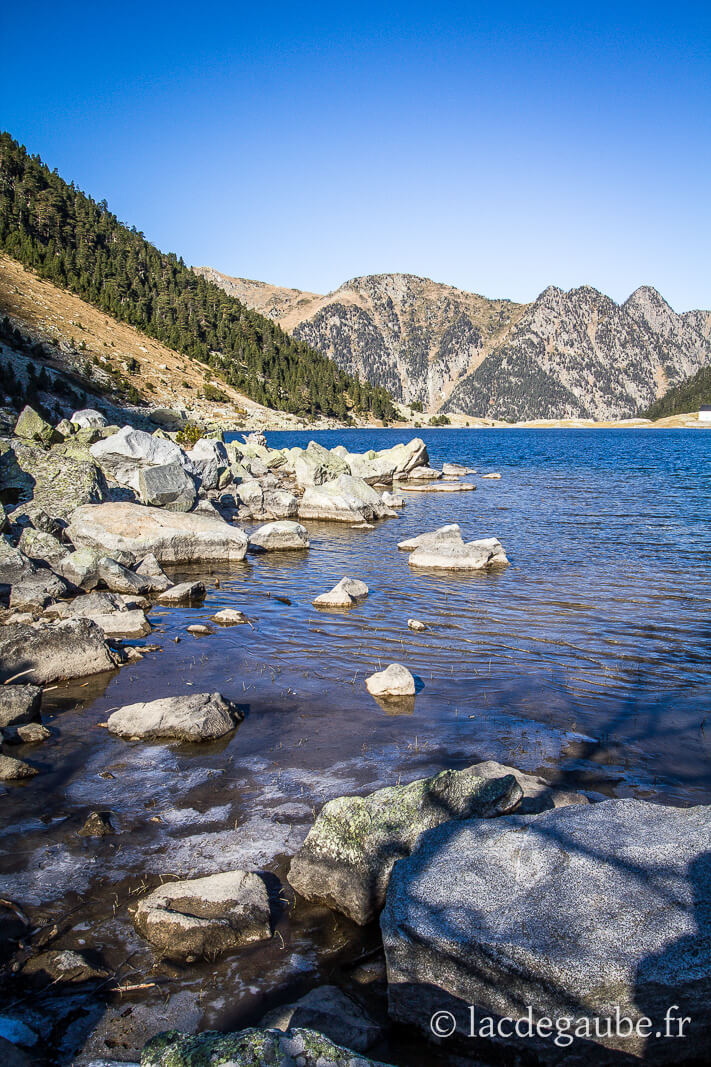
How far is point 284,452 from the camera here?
49938 millimetres

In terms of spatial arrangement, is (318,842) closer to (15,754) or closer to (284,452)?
(15,754)

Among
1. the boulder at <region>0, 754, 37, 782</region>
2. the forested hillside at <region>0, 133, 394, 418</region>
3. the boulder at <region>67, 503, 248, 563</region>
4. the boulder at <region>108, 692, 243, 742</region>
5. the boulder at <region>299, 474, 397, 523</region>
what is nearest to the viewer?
the boulder at <region>0, 754, 37, 782</region>

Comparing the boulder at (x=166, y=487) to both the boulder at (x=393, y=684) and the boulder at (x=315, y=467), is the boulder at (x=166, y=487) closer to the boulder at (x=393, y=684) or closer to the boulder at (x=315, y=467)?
the boulder at (x=393, y=684)

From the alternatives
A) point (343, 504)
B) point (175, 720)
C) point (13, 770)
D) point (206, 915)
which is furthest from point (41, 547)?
point (343, 504)

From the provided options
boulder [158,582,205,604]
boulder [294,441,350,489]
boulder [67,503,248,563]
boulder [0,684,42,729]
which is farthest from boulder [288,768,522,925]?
boulder [294,441,350,489]

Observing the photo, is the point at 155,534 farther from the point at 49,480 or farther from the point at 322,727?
the point at 322,727

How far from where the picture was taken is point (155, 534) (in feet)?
63.0

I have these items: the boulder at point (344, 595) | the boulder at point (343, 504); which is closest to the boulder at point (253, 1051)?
the boulder at point (344, 595)

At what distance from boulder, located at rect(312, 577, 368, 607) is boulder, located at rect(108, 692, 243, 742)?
6866 mm

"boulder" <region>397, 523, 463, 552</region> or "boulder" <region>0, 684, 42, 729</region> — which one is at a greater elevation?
"boulder" <region>397, 523, 463, 552</region>

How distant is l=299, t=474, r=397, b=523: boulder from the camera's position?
30.1 m

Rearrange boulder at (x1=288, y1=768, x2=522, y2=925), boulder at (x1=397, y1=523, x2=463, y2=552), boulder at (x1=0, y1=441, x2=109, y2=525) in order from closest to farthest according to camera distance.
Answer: boulder at (x1=288, y1=768, x2=522, y2=925), boulder at (x1=0, y1=441, x2=109, y2=525), boulder at (x1=397, y1=523, x2=463, y2=552)

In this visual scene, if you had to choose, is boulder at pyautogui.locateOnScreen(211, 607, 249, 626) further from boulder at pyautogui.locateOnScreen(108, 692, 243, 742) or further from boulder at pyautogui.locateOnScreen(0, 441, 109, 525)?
boulder at pyautogui.locateOnScreen(0, 441, 109, 525)

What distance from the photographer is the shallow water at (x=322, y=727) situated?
18.1 feet
